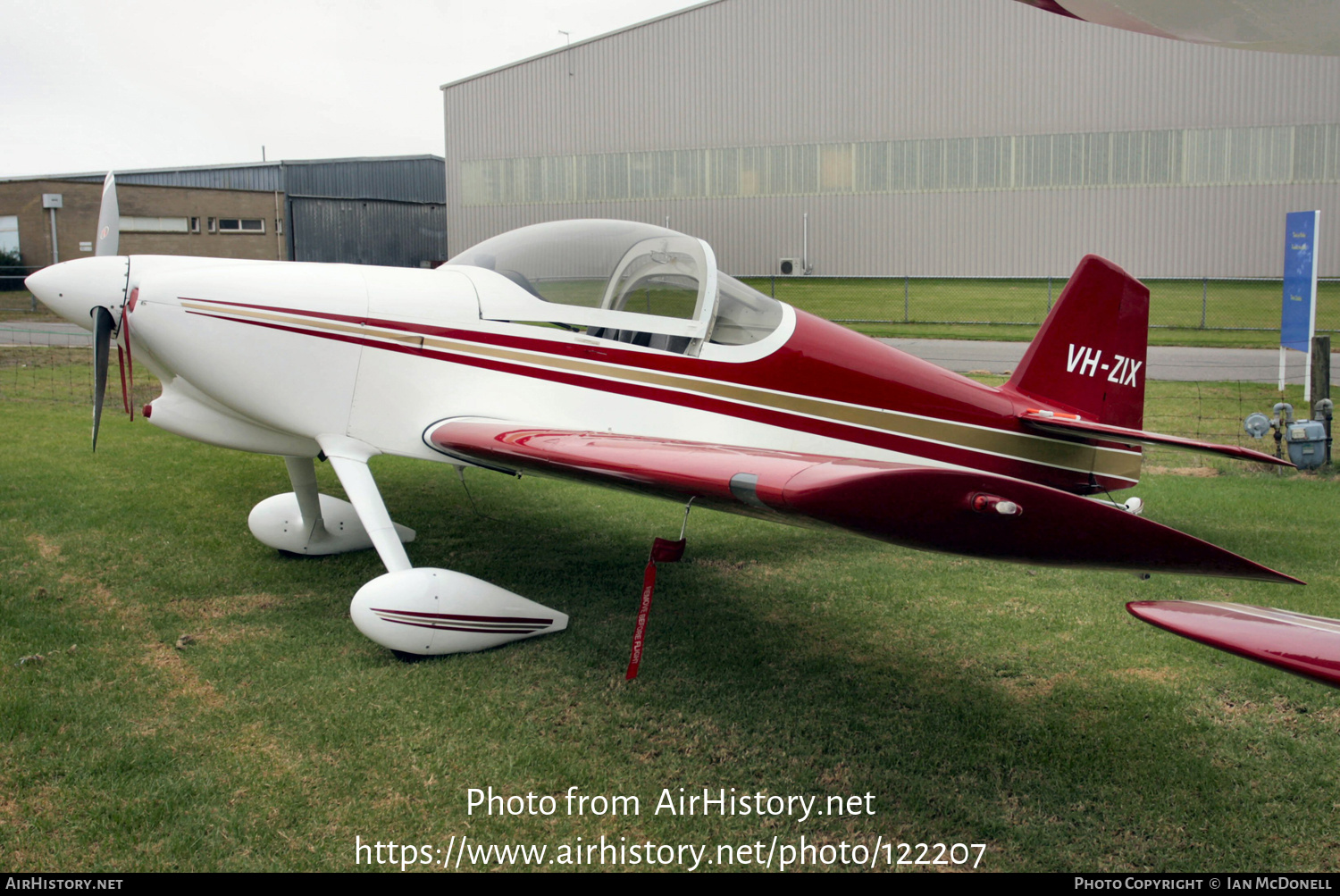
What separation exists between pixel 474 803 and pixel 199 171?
40.3 m

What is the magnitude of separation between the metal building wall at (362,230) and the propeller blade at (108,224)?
27.0 metres

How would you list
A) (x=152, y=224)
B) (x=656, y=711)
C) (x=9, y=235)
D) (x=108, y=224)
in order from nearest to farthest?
(x=656, y=711) → (x=108, y=224) → (x=152, y=224) → (x=9, y=235)

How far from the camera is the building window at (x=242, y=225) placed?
101 ft

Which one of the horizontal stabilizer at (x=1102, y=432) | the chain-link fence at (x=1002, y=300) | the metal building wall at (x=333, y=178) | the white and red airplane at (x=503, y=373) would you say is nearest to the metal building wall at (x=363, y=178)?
the metal building wall at (x=333, y=178)

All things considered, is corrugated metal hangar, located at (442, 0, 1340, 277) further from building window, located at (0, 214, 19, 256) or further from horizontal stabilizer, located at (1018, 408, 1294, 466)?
horizontal stabilizer, located at (1018, 408, 1294, 466)

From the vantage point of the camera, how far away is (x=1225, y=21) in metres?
3.31

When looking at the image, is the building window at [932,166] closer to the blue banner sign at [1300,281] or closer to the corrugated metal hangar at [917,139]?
the corrugated metal hangar at [917,139]

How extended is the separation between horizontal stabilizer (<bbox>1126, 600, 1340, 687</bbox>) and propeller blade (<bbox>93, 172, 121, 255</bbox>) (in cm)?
524

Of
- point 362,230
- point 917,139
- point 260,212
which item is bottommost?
point 362,230

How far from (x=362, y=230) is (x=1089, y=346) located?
103 ft

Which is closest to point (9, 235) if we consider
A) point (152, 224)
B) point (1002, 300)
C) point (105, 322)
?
point (152, 224)

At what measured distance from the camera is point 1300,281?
1052 cm

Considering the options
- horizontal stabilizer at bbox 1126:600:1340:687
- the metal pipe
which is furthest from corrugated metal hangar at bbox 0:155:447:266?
horizontal stabilizer at bbox 1126:600:1340:687

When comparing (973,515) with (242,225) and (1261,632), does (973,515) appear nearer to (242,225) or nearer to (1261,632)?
(1261,632)
